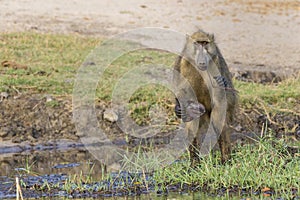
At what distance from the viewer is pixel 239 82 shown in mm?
10789

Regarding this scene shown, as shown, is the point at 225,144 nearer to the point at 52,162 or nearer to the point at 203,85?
the point at 203,85

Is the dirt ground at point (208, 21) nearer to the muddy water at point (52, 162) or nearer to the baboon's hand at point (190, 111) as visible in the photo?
the muddy water at point (52, 162)

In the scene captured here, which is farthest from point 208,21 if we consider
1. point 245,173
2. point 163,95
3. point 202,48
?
point 245,173

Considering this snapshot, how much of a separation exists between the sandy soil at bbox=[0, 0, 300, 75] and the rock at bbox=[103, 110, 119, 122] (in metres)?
3.55

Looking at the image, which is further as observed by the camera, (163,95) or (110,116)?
(163,95)

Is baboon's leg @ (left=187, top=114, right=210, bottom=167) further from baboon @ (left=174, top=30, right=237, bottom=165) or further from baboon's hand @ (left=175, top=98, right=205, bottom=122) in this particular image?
baboon's hand @ (left=175, top=98, right=205, bottom=122)

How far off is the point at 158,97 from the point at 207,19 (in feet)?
19.3

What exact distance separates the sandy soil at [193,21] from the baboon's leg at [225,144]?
5.14 metres

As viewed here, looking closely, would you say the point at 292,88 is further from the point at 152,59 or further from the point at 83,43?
the point at 83,43

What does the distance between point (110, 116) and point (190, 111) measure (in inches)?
105

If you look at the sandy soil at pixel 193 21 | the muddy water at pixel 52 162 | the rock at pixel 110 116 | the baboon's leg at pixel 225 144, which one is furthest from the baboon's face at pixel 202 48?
the sandy soil at pixel 193 21

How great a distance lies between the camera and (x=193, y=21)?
1491 cm

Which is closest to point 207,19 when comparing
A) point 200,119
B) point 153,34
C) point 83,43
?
point 153,34

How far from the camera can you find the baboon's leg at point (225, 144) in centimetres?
709
